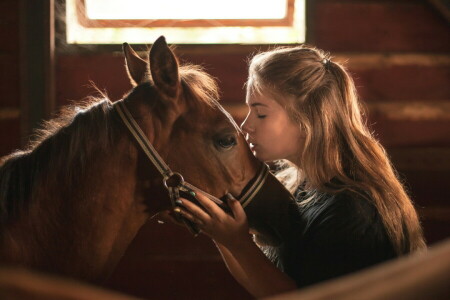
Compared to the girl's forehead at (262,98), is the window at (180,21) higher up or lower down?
higher up

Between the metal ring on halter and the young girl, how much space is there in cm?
6

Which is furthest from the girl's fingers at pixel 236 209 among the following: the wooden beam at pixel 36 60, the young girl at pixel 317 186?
the wooden beam at pixel 36 60

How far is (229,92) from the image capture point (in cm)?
233

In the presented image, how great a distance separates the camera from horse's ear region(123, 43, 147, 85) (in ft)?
4.58

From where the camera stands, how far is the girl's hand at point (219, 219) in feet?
4.30

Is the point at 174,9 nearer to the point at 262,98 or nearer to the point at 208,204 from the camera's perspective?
the point at 262,98

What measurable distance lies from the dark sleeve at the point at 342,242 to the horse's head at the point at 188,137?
0.49ft

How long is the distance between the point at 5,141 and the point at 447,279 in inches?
88.4

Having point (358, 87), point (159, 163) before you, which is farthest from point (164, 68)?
point (358, 87)

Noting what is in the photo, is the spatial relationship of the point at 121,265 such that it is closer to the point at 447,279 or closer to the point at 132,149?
the point at 132,149

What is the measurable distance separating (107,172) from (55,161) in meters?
0.13

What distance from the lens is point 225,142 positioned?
1359 mm

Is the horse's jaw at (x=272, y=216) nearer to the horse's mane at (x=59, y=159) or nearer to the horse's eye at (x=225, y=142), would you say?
the horse's eye at (x=225, y=142)

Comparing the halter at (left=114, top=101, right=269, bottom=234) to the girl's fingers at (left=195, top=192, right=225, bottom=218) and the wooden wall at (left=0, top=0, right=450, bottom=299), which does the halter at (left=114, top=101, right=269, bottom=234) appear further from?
the wooden wall at (left=0, top=0, right=450, bottom=299)
